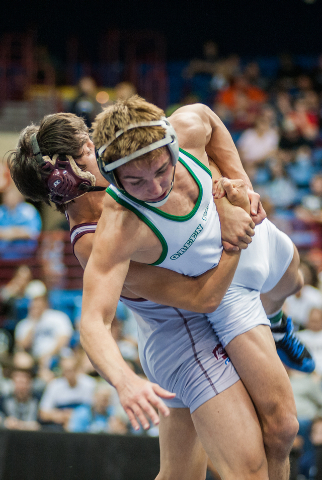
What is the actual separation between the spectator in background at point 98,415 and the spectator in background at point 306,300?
1959mm

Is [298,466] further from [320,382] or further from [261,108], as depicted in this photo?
[261,108]

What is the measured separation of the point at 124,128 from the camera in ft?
7.03

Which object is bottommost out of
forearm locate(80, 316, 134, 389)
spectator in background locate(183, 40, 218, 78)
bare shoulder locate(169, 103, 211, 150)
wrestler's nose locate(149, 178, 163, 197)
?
spectator in background locate(183, 40, 218, 78)

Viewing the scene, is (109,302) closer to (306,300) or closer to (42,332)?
(306,300)

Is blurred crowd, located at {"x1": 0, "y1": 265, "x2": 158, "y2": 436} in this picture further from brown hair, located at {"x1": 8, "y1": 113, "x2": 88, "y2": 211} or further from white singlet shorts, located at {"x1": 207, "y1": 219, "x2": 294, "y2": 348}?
brown hair, located at {"x1": 8, "y1": 113, "x2": 88, "y2": 211}

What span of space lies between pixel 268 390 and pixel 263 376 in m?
0.06

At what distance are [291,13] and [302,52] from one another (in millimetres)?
862

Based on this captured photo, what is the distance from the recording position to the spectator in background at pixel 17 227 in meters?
7.49

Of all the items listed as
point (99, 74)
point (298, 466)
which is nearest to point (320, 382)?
point (298, 466)

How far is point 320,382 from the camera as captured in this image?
203 inches

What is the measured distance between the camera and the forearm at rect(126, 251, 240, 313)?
2.51 m

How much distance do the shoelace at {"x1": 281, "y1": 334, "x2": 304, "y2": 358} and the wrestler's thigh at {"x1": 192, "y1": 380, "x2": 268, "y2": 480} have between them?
0.86 m

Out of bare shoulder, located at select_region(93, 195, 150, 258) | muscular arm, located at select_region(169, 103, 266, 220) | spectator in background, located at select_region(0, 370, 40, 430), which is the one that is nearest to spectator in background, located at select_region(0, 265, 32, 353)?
spectator in background, located at select_region(0, 370, 40, 430)

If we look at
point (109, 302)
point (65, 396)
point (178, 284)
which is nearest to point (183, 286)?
point (178, 284)
